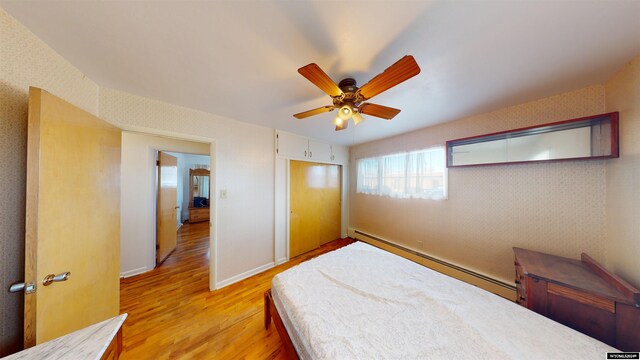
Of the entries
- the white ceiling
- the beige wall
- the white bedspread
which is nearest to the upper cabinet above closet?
the white ceiling

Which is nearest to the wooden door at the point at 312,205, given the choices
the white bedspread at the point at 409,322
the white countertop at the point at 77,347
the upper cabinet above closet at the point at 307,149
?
the upper cabinet above closet at the point at 307,149

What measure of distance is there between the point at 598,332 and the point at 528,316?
0.53 meters

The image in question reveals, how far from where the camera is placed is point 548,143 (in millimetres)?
1619

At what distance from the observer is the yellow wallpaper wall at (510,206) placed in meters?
1.53

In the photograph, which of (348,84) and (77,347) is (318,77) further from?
(77,347)

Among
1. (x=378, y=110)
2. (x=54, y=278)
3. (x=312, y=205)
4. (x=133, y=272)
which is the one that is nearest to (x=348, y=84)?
(x=378, y=110)

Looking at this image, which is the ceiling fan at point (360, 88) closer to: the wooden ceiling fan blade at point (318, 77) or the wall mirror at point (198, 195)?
the wooden ceiling fan blade at point (318, 77)

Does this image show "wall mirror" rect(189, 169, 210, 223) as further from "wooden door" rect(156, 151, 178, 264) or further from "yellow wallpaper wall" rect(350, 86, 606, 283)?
"yellow wallpaper wall" rect(350, 86, 606, 283)

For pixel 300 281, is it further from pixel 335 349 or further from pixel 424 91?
pixel 424 91

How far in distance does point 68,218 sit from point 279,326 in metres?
1.50

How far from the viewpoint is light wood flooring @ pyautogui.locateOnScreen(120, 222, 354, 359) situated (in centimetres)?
138

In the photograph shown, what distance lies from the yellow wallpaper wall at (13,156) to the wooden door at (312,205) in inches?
90.5

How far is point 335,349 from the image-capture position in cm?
85

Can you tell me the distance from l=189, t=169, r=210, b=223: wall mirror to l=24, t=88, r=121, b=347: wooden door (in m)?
4.26
